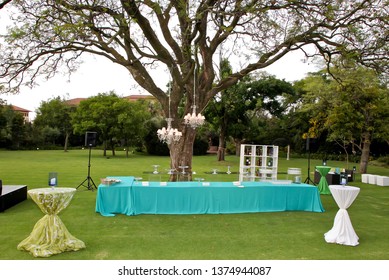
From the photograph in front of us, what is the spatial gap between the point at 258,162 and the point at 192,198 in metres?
4.34

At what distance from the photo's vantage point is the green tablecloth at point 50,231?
171 inches

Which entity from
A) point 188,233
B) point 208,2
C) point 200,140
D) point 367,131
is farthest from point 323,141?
point 188,233

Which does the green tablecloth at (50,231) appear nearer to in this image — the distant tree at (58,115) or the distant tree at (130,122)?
the distant tree at (130,122)

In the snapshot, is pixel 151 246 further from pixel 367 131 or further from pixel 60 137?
pixel 60 137

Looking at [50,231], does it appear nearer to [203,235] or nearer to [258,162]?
[203,235]

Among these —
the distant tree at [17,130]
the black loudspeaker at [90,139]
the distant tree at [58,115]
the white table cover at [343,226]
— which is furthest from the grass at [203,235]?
the distant tree at [17,130]

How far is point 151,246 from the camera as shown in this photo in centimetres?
474

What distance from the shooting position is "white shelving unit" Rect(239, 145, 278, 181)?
10133mm

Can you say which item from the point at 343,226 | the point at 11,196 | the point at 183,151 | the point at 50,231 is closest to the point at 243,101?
the point at 183,151

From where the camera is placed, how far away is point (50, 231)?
444cm

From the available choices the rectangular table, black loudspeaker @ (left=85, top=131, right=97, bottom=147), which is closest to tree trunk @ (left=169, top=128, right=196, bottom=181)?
black loudspeaker @ (left=85, top=131, right=97, bottom=147)

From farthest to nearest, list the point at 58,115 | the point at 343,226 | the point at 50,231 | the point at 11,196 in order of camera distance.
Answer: the point at 58,115 < the point at 11,196 < the point at 343,226 < the point at 50,231

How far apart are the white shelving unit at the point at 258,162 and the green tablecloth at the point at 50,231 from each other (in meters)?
6.37
